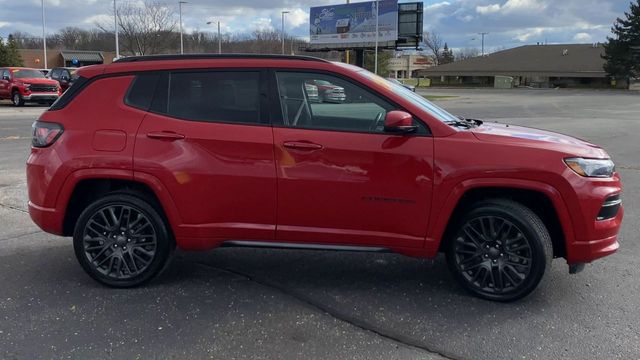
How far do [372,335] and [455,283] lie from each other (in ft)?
3.86

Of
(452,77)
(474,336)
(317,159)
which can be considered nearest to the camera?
(474,336)

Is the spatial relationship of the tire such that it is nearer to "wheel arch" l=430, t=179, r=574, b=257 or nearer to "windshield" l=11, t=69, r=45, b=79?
"windshield" l=11, t=69, r=45, b=79

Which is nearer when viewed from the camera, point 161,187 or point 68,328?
point 68,328

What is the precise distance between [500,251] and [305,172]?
1527 mm

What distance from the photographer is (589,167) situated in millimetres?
4086

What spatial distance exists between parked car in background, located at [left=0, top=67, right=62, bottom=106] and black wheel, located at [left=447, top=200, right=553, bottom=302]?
26.4 metres

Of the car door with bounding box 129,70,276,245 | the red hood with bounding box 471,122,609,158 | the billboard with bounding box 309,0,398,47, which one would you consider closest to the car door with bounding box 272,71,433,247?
the car door with bounding box 129,70,276,245

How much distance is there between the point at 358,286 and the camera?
15.2 ft

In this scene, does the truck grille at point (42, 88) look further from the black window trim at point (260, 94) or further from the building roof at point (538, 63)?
the building roof at point (538, 63)

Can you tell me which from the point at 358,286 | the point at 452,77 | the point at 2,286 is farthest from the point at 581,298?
the point at 452,77

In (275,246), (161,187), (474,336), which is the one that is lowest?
(474,336)

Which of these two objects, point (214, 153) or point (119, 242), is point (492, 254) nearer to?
point (214, 153)

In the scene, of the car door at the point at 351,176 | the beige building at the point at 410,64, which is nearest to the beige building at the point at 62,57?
the beige building at the point at 410,64

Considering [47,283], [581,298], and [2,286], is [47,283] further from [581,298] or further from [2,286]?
[581,298]
